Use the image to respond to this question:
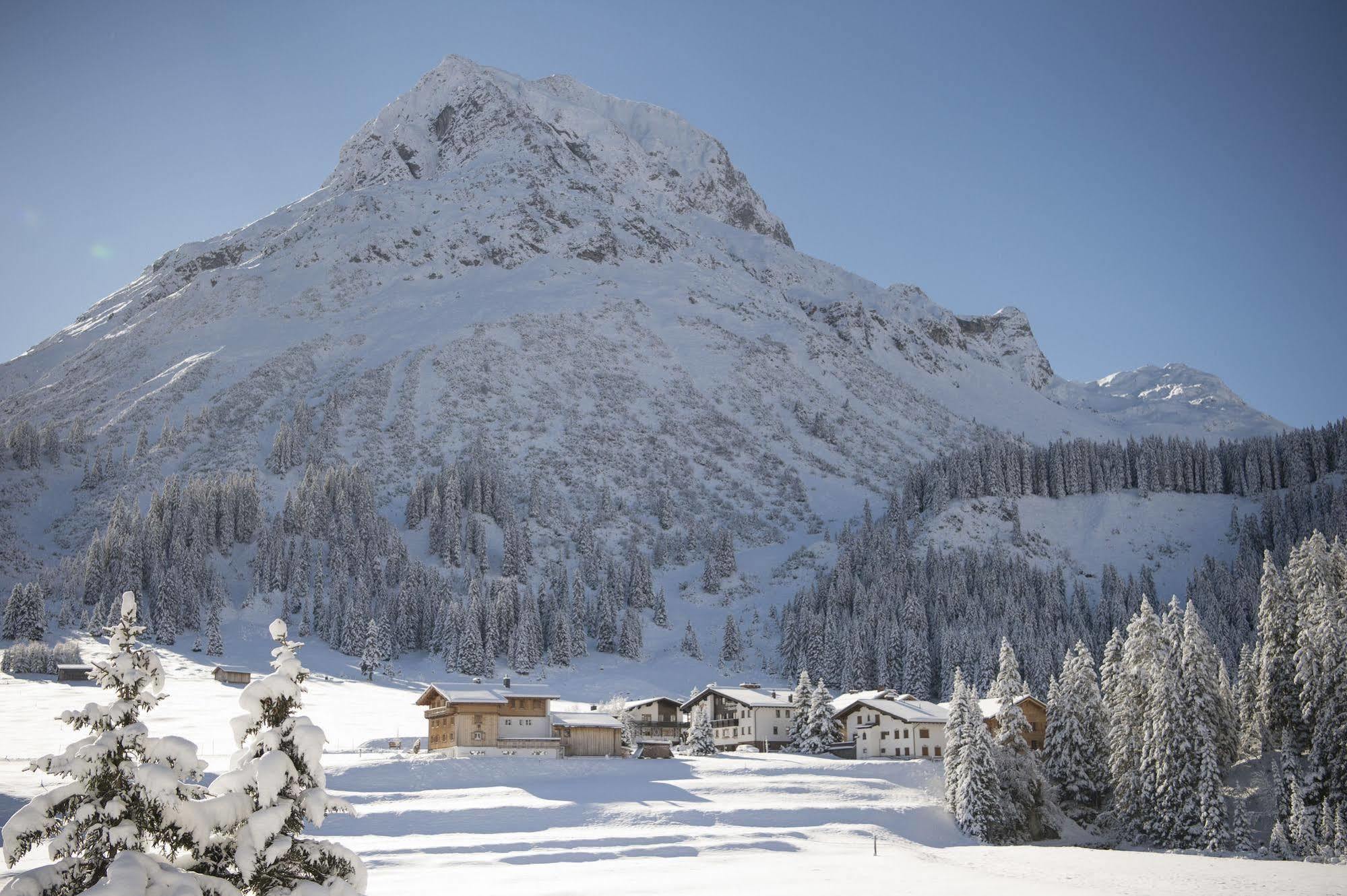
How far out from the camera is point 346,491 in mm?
141875

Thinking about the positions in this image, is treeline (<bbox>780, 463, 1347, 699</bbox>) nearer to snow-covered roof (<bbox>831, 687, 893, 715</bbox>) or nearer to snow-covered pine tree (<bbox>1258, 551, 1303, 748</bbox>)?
snow-covered roof (<bbox>831, 687, 893, 715</bbox>)

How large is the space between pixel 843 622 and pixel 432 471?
7760 centimetres

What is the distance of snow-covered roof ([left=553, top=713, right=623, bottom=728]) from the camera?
71.6 metres

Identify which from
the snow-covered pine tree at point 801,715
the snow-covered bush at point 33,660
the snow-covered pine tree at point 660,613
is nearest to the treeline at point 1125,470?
the snow-covered pine tree at point 660,613

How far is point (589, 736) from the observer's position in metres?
72.2

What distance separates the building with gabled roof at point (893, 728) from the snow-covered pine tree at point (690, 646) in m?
42.8

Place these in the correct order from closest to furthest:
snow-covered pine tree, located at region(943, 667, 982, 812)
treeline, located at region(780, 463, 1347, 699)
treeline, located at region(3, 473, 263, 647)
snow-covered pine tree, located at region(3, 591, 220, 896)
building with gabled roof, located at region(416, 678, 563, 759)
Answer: snow-covered pine tree, located at region(3, 591, 220, 896)
snow-covered pine tree, located at region(943, 667, 982, 812)
building with gabled roof, located at region(416, 678, 563, 759)
treeline, located at region(3, 473, 263, 647)
treeline, located at region(780, 463, 1347, 699)

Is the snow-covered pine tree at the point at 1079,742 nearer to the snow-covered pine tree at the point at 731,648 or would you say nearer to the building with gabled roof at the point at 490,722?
the building with gabled roof at the point at 490,722

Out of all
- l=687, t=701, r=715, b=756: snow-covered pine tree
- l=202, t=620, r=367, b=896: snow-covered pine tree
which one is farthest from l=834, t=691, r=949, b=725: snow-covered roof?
l=202, t=620, r=367, b=896: snow-covered pine tree

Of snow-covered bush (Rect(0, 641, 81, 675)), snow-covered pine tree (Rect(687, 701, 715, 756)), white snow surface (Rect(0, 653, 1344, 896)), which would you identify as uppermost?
snow-covered bush (Rect(0, 641, 81, 675))

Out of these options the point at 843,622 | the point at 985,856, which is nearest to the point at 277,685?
the point at 985,856

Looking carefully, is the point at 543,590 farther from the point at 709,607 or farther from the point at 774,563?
the point at 774,563

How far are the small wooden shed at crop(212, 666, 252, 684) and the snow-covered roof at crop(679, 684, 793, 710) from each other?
39.8 meters

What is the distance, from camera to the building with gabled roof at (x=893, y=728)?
7806 centimetres
